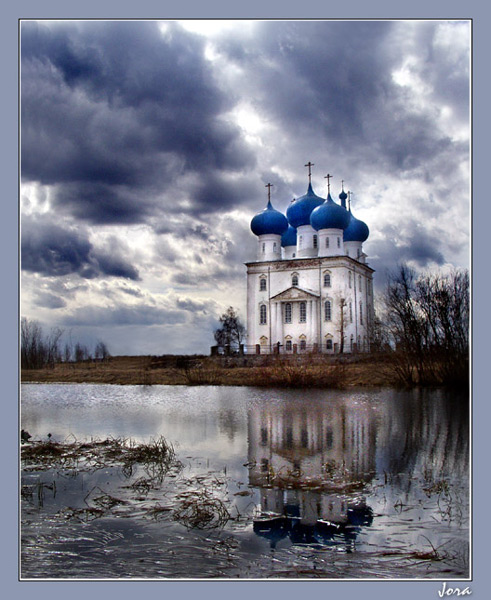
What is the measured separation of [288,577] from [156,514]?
4.28ft

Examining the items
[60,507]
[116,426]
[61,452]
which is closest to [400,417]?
[116,426]

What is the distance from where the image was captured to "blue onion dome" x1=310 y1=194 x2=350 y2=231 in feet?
87.5

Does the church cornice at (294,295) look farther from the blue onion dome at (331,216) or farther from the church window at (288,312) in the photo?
the blue onion dome at (331,216)

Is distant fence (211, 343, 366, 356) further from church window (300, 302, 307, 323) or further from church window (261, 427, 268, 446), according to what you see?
church window (261, 427, 268, 446)

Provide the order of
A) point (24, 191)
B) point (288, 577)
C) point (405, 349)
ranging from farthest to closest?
point (405, 349), point (24, 191), point (288, 577)

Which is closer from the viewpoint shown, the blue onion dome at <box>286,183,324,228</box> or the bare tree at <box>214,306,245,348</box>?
the bare tree at <box>214,306,245,348</box>

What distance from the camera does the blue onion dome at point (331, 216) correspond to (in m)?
26.7

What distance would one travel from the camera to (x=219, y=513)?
4.82 meters

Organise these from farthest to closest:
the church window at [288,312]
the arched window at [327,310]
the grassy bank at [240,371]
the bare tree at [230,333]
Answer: the church window at [288,312], the arched window at [327,310], the bare tree at [230,333], the grassy bank at [240,371]

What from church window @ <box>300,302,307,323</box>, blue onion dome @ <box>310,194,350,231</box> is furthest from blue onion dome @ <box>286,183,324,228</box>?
church window @ <box>300,302,307,323</box>

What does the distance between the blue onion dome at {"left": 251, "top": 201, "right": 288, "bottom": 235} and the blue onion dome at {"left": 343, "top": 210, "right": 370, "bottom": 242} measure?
275 centimetres

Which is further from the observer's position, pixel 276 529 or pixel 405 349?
pixel 405 349

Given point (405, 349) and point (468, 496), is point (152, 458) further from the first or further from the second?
point (405, 349)
